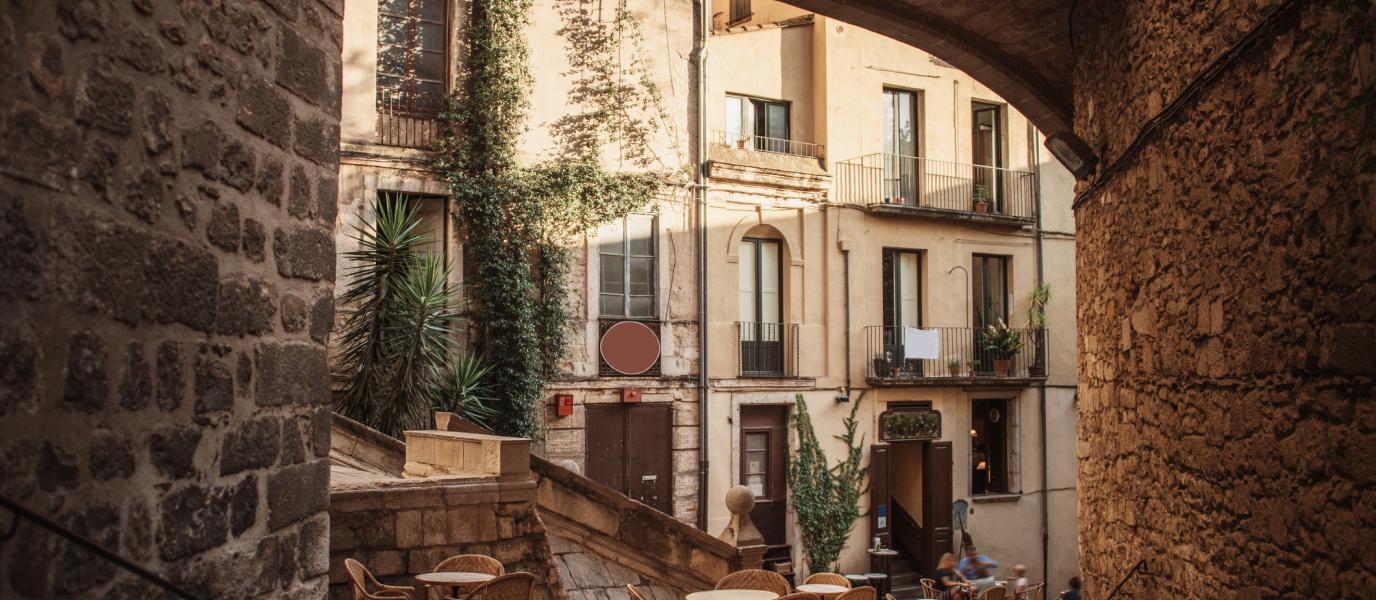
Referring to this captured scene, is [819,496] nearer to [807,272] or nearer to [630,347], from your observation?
[807,272]

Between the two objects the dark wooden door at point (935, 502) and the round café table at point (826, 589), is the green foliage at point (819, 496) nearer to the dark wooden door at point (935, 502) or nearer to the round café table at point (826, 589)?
the dark wooden door at point (935, 502)

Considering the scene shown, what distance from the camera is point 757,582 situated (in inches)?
328

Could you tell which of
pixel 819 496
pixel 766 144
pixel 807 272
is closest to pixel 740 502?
pixel 819 496

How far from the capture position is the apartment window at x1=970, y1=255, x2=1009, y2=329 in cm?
1936

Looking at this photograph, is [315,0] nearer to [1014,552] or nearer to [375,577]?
[375,577]

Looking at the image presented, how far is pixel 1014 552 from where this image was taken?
18.8 m

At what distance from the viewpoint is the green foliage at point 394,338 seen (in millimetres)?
12352

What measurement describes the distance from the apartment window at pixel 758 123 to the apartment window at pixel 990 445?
6.20 meters

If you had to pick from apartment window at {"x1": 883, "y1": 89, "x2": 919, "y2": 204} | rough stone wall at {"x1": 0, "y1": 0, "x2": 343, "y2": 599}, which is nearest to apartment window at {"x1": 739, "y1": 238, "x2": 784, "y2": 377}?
apartment window at {"x1": 883, "y1": 89, "x2": 919, "y2": 204}

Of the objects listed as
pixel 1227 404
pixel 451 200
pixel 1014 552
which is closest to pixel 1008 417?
pixel 1014 552

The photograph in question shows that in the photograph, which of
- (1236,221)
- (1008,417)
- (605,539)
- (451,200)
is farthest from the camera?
(1008,417)

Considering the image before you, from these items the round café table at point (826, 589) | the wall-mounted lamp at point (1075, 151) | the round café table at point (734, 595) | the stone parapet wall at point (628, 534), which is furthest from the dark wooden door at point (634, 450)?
the wall-mounted lamp at point (1075, 151)

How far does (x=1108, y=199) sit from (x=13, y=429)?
5.61 meters

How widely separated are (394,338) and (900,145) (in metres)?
10.4
